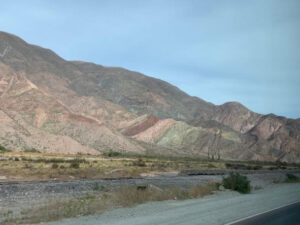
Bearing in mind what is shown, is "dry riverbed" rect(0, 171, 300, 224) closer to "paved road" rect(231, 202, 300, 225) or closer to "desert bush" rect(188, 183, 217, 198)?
"desert bush" rect(188, 183, 217, 198)

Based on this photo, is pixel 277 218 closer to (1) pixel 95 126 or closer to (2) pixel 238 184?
(2) pixel 238 184

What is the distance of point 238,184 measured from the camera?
1098 inches

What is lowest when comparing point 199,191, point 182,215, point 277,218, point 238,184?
point 199,191

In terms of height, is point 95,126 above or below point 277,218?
above

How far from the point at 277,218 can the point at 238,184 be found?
13.4 metres

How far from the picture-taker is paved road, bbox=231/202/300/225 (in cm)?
1347

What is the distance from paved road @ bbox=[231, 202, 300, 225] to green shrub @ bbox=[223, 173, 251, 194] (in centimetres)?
1013

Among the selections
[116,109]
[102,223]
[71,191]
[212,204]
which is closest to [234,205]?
[212,204]

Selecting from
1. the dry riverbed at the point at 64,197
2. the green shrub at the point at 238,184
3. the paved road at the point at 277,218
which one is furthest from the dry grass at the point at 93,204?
the paved road at the point at 277,218

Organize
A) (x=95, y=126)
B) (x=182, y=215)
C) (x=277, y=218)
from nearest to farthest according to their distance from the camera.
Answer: (x=277, y=218) < (x=182, y=215) < (x=95, y=126)

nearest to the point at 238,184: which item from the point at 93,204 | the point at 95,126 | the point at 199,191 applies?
the point at 199,191

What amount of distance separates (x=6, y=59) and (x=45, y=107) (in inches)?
3108

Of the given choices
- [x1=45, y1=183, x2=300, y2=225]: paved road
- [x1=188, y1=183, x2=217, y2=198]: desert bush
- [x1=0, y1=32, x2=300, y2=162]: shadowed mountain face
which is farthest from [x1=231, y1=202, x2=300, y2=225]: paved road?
[x1=0, y1=32, x2=300, y2=162]: shadowed mountain face

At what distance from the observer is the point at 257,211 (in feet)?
54.3
